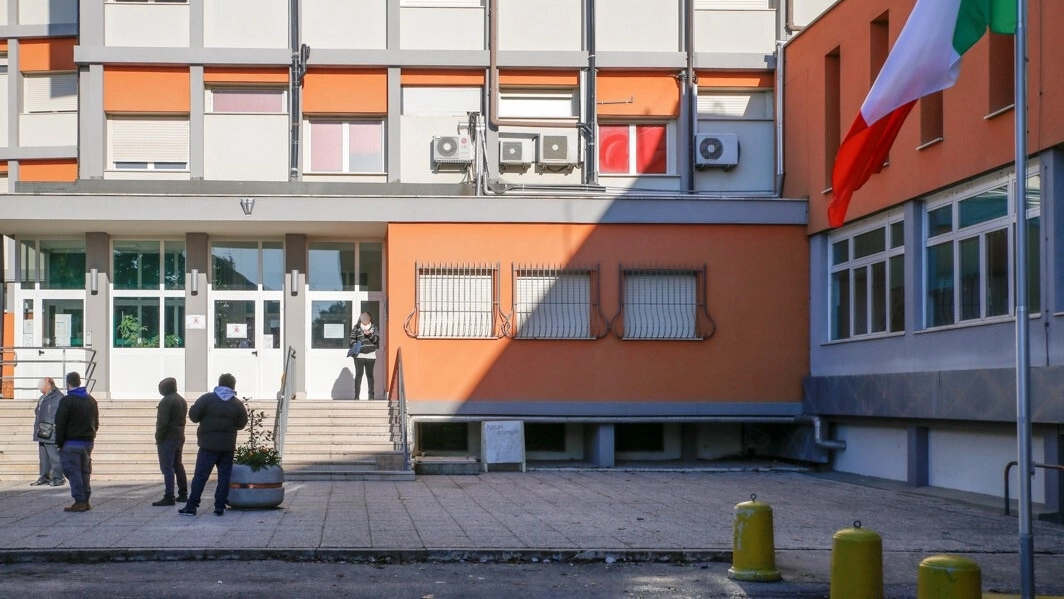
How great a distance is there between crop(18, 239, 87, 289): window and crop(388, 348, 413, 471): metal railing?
6.93m

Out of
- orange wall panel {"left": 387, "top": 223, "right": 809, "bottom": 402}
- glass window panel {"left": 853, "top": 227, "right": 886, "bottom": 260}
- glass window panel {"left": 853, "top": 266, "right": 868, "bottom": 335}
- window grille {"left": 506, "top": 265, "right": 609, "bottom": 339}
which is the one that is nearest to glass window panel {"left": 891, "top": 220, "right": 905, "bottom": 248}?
glass window panel {"left": 853, "top": 227, "right": 886, "bottom": 260}

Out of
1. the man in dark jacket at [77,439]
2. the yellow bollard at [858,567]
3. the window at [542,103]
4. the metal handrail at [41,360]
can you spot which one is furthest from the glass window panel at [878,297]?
the metal handrail at [41,360]

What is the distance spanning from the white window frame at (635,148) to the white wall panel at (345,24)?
4.89 metres

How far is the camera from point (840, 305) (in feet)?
76.8

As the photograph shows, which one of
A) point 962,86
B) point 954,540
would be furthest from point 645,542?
point 962,86

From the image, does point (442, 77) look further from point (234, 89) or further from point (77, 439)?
point (77, 439)

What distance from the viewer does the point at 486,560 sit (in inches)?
473

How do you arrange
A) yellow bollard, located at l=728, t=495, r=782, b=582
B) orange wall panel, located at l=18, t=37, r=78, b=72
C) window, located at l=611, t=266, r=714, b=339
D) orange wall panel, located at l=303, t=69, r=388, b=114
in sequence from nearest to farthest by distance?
yellow bollard, located at l=728, t=495, r=782, b=582 < window, located at l=611, t=266, r=714, b=339 < orange wall panel, located at l=303, t=69, r=388, b=114 < orange wall panel, located at l=18, t=37, r=78, b=72

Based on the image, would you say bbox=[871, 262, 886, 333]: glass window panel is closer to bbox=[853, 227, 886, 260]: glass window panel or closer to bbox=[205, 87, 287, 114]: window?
bbox=[853, 227, 886, 260]: glass window panel

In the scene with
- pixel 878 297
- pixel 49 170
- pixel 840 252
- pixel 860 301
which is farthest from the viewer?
pixel 49 170

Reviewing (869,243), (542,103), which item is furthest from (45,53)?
(869,243)

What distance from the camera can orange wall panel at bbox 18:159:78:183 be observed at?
28.0m

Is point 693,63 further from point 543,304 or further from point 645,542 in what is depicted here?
point 645,542

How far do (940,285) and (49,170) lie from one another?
1891cm
